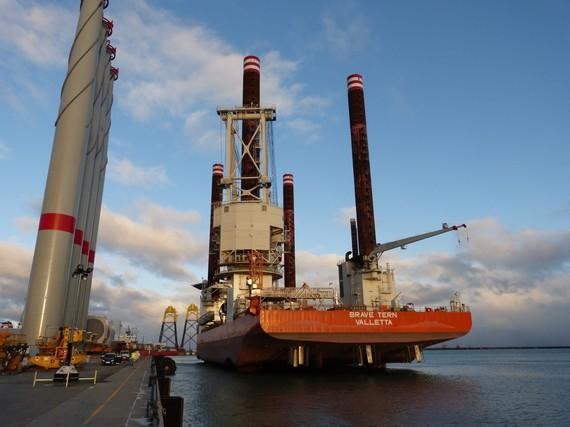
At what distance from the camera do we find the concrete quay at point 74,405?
11735 mm

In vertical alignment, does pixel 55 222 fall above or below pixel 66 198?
below

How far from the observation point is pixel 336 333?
33.2 meters

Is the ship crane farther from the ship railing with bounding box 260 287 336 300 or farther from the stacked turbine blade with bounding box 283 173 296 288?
the stacked turbine blade with bounding box 283 173 296 288

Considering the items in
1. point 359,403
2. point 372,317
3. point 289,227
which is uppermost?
point 289,227

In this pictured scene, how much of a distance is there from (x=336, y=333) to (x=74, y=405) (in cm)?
2149

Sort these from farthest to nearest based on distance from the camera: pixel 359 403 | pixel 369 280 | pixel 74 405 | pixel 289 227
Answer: pixel 289 227 → pixel 369 280 → pixel 359 403 → pixel 74 405

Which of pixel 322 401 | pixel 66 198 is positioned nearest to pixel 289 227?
pixel 66 198

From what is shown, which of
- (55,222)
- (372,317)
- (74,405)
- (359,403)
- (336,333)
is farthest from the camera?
(55,222)

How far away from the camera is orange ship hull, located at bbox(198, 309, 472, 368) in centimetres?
3262

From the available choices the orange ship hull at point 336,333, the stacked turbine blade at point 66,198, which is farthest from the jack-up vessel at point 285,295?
the stacked turbine blade at point 66,198

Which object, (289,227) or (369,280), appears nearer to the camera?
(369,280)

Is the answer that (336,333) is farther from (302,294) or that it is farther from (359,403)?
(359,403)

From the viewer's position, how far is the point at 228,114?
54.3 metres

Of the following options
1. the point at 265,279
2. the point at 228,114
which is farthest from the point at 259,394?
the point at 228,114
